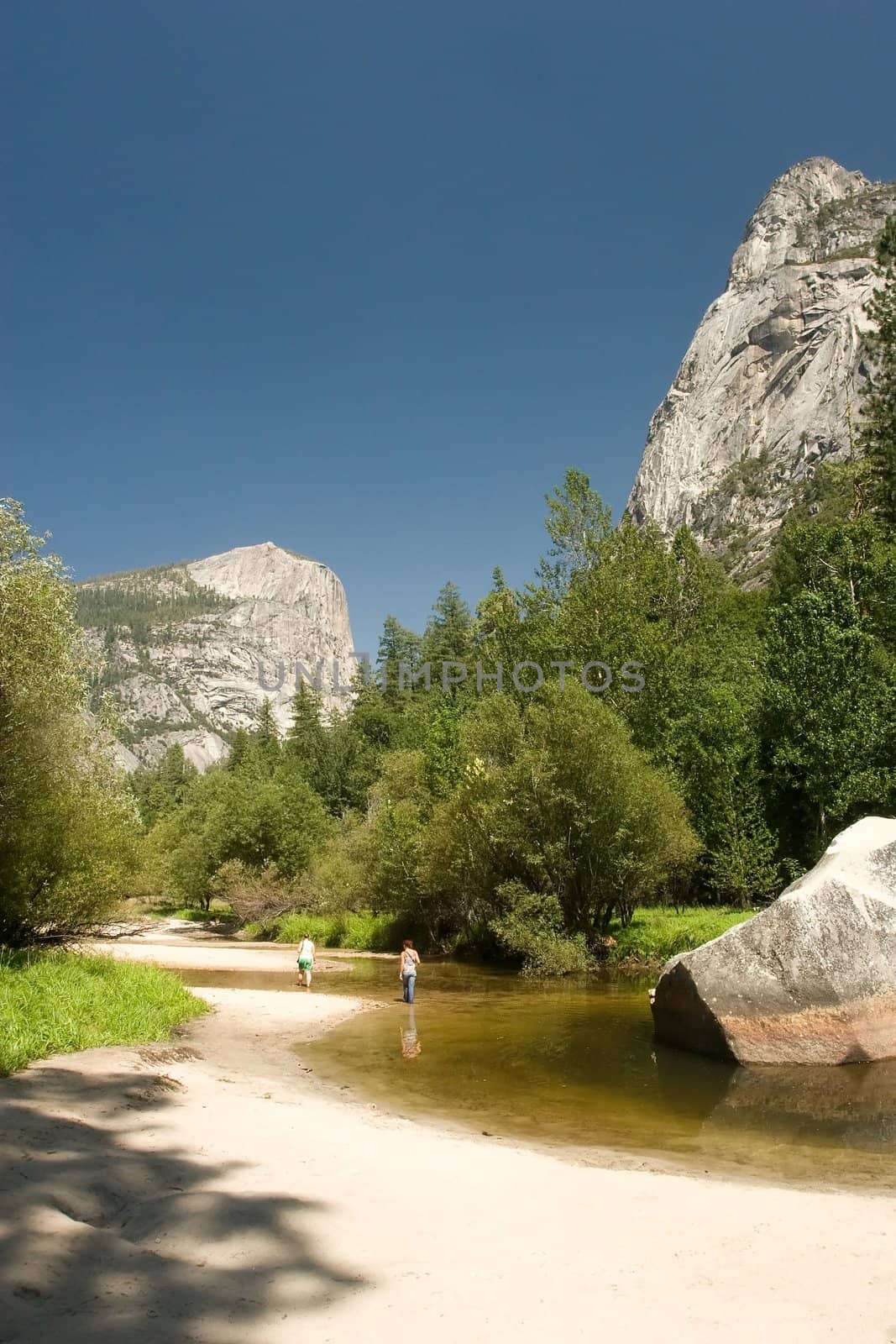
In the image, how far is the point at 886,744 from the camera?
101 feet

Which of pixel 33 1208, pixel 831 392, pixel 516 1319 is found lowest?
pixel 516 1319

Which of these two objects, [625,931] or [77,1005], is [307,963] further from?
[77,1005]

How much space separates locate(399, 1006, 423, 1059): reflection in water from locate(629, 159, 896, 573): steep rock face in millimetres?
119455

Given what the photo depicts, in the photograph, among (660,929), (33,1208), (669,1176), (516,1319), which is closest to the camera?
(516,1319)

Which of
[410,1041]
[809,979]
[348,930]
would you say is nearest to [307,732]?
[348,930]

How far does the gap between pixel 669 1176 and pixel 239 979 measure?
2329 centimetres

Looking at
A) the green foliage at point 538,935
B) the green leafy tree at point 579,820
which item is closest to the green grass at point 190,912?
the green leafy tree at point 579,820

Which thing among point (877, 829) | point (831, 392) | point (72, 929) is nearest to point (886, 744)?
point (877, 829)

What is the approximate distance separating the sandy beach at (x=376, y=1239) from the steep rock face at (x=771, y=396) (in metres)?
128

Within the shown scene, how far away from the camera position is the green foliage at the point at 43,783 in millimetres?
18531

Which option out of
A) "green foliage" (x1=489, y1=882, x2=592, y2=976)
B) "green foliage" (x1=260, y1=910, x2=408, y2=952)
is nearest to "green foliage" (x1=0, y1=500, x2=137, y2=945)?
"green foliage" (x1=489, y1=882, x2=592, y2=976)

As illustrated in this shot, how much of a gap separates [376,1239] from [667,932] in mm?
23772

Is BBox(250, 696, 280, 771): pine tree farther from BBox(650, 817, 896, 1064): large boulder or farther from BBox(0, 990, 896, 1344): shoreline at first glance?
BBox(0, 990, 896, 1344): shoreline

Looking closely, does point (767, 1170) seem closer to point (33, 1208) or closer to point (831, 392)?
point (33, 1208)
